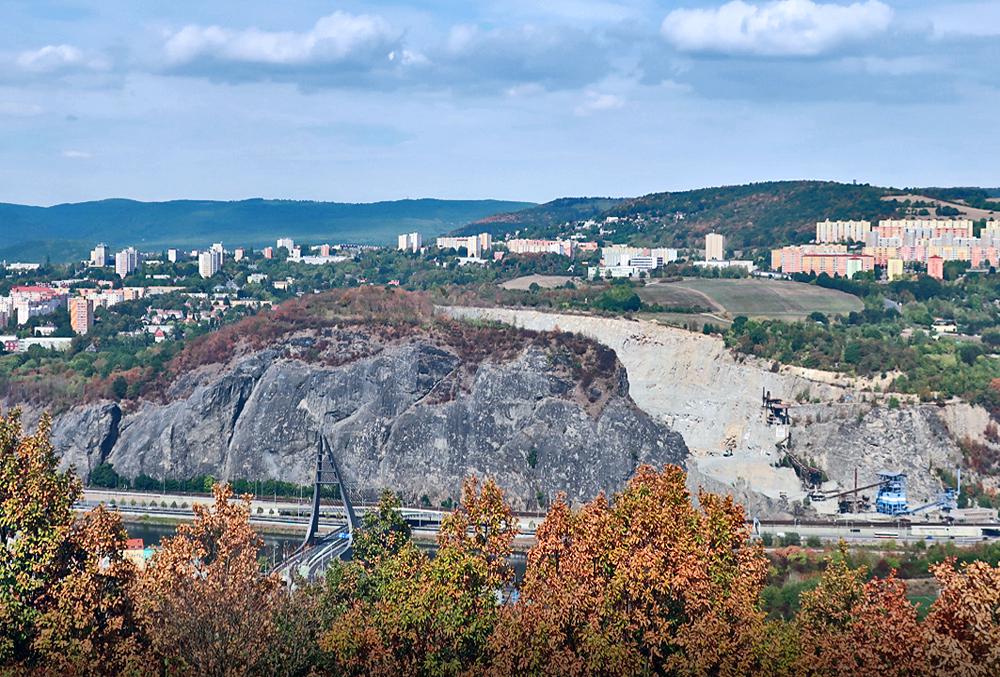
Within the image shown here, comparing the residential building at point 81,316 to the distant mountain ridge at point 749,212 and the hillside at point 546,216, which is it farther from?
the hillside at point 546,216

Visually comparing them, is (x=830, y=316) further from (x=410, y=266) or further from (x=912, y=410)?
(x=410, y=266)

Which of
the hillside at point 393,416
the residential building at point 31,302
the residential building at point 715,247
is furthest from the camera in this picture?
the residential building at point 715,247

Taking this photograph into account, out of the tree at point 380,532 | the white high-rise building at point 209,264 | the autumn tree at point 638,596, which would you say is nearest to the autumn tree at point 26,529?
the autumn tree at point 638,596

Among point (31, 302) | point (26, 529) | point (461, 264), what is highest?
point (26, 529)

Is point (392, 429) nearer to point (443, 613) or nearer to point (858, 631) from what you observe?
point (443, 613)

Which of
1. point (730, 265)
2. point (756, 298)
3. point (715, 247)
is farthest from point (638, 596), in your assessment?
point (715, 247)

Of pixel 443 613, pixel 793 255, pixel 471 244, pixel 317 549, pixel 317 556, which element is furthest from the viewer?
pixel 471 244

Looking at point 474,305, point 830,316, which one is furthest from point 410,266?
point 830,316
